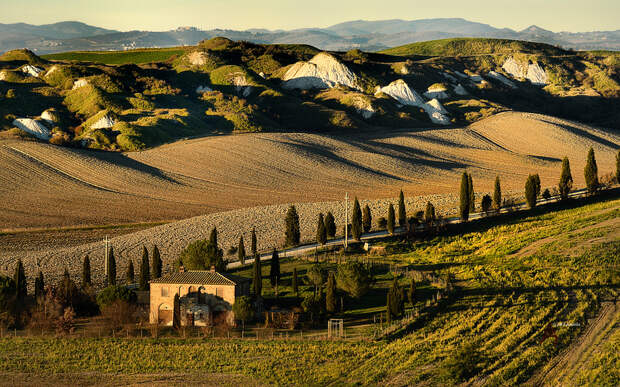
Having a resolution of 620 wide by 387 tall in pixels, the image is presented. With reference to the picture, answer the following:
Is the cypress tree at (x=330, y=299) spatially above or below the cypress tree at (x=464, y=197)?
below

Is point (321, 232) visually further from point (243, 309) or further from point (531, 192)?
point (531, 192)

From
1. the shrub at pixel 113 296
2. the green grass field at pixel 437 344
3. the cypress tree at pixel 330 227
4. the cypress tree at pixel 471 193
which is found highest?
the cypress tree at pixel 471 193

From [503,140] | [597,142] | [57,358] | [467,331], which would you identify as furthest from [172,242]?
[597,142]

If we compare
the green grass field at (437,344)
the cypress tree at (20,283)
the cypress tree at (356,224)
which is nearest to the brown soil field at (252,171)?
the cypress tree at (356,224)

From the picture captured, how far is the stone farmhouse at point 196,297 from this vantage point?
5309 centimetres

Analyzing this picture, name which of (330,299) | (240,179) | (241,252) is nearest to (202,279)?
(330,299)

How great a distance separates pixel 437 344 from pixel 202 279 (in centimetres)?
1619

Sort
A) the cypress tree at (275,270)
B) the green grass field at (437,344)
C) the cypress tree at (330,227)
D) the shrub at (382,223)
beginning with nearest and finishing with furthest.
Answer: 1. the green grass field at (437,344)
2. the cypress tree at (275,270)
3. the cypress tree at (330,227)
4. the shrub at (382,223)

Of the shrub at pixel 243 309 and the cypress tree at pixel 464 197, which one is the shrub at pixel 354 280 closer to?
the shrub at pixel 243 309

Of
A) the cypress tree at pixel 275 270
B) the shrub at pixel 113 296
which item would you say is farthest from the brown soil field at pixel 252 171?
the shrub at pixel 113 296

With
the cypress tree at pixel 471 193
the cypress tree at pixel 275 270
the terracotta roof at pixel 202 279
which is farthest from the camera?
the cypress tree at pixel 471 193

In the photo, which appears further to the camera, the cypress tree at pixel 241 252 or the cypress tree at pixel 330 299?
the cypress tree at pixel 241 252

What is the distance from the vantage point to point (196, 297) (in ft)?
176

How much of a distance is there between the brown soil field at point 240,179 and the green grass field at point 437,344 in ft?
66.5
